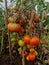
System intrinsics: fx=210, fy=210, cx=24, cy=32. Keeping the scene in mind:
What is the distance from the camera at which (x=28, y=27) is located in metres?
1.03

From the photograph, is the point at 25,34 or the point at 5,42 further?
the point at 5,42

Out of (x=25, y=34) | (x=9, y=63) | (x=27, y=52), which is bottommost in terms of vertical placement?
(x=9, y=63)

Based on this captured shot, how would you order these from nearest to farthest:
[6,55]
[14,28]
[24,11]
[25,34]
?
[14,28] → [25,34] → [24,11] → [6,55]

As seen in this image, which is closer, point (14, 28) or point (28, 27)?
point (14, 28)

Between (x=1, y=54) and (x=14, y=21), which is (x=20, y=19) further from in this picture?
(x=1, y=54)

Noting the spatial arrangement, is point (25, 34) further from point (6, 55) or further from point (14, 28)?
point (6, 55)

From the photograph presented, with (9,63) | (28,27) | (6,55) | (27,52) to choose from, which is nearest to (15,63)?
(9,63)

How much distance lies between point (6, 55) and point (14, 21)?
29.1 inches

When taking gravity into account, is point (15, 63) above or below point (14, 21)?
below

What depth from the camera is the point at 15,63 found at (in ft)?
5.12

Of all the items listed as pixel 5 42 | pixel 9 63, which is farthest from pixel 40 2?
pixel 9 63

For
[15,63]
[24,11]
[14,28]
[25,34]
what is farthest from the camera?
[15,63]

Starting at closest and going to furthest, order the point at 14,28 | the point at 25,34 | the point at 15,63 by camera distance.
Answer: the point at 14,28
the point at 25,34
the point at 15,63

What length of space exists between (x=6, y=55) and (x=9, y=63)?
126mm
